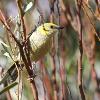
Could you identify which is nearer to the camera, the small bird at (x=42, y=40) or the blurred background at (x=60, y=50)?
the blurred background at (x=60, y=50)

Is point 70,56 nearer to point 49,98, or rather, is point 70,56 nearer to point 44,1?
point 44,1

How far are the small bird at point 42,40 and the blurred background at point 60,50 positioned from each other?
3 centimetres

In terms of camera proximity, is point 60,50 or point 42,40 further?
point 60,50

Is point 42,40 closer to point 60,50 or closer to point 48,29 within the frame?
point 48,29

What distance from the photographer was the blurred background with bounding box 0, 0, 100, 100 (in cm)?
135

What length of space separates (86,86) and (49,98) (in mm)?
822

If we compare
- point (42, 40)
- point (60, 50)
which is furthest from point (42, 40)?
point (60, 50)

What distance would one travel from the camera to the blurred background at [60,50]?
1.35 meters

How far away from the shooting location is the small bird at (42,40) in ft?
5.51

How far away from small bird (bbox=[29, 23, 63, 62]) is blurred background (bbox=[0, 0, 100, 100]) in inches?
1.3

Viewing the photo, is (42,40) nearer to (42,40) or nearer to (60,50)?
(42,40)

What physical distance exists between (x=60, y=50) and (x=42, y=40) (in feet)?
1.14

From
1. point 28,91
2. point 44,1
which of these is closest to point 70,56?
point 28,91

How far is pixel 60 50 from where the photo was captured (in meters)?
2.06
